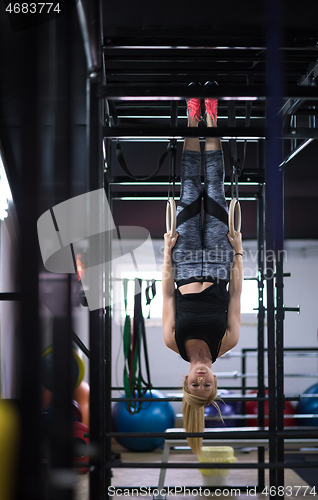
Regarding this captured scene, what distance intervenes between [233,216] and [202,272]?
376 millimetres

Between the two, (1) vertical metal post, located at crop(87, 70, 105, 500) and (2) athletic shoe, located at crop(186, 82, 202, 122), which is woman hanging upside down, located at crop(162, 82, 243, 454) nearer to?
(2) athletic shoe, located at crop(186, 82, 202, 122)

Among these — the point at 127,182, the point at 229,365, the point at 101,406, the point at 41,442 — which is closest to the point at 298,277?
the point at 229,365

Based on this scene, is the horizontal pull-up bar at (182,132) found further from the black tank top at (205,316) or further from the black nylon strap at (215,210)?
the black tank top at (205,316)

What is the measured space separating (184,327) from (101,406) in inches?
42.4

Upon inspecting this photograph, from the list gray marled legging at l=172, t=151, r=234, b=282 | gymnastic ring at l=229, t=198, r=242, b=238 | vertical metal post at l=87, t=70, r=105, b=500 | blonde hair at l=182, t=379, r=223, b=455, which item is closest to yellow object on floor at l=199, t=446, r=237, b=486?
blonde hair at l=182, t=379, r=223, b=455

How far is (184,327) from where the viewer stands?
96.6 inches

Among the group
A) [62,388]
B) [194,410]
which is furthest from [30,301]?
[194,410]

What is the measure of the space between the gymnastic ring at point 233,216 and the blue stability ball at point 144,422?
347 cm

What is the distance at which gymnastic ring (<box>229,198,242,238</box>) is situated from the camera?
7.24 feet

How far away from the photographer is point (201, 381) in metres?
2.55

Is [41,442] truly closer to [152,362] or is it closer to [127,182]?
[127,182]

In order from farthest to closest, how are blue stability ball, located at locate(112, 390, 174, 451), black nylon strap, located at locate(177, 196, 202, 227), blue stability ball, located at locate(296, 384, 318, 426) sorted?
blue stability ball, located at locate(296, 384, 318, 426) → blue stability ball, located at locate(112, 390, 174, 451) → black nylon strap, located at locate(177, 196, 202, 227)

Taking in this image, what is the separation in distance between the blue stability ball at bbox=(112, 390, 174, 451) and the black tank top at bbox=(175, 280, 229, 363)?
3036 mm

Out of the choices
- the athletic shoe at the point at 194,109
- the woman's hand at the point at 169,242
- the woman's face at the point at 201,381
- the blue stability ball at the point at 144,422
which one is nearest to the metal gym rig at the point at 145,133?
the athletic shoe at the point at 194,109
